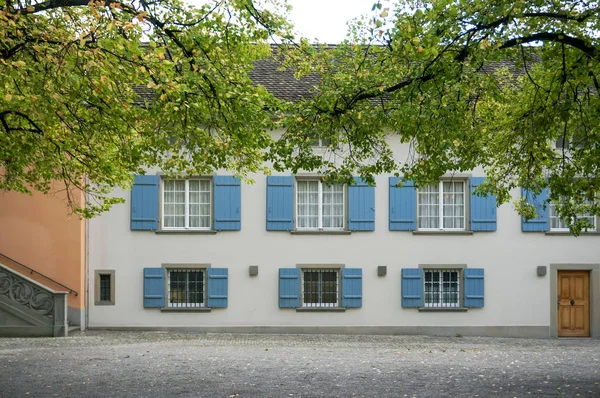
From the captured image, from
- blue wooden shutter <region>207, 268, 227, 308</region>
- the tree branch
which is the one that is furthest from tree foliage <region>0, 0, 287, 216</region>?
blue wooden shutter <region>207, 268, 227, 308</region>

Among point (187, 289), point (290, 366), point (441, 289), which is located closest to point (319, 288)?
point (441, 289)

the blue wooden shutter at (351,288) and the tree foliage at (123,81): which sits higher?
the tree foliage at (123,81)

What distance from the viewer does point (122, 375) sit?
13258mm

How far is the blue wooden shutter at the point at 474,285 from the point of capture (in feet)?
→ 72.8

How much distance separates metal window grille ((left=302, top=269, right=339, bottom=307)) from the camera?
2228cm

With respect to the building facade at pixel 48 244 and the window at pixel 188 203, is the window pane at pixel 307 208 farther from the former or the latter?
the building facade at pixel 48 244

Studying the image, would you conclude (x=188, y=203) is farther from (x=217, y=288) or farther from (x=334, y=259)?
(x=334, y=259)

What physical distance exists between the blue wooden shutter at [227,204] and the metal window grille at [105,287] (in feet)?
9.80

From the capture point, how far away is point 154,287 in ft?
71.5

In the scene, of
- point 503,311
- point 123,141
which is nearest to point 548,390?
point 123,141

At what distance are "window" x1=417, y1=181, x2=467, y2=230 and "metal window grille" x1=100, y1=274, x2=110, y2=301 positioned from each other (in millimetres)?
7868

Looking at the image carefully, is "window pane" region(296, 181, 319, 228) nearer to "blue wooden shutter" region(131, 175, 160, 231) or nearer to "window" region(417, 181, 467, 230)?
"window" region(417, 181, 467, 230)

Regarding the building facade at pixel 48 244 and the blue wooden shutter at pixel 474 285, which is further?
the blue wooden shutter at pixel 474 285

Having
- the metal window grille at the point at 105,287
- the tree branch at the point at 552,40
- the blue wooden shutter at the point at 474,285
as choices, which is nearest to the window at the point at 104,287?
the metal window grille at the point at 105,287
